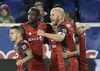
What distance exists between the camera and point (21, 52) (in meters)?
3.27

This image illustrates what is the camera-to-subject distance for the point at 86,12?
811 centimetres

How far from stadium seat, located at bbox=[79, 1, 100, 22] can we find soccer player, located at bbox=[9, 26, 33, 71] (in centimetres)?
492

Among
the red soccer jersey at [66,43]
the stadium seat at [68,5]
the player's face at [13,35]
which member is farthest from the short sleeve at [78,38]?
the stadium seat at [68,5]

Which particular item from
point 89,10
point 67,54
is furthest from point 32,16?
point 89,10

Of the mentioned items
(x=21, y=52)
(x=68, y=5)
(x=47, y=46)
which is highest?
(x=68, y=5)

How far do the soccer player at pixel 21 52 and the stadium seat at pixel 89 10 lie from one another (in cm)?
492

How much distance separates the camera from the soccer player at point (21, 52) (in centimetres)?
316

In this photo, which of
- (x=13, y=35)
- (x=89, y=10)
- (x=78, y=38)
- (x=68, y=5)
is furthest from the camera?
(x=68, y=5)

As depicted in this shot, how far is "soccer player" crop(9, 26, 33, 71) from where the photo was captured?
3163 millimetres

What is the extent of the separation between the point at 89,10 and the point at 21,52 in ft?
17.8

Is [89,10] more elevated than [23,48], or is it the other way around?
[23,48]

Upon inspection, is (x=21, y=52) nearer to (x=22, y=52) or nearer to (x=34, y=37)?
(x=22, y=52)

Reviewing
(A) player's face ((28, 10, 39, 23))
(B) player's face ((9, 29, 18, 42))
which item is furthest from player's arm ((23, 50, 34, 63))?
(A) player's face ((28, 10, 39, 23))

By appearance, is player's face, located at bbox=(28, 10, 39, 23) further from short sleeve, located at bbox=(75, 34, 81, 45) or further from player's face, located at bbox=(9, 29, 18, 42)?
short sleeve, located at bbox=(75, 34, 81, 45)
